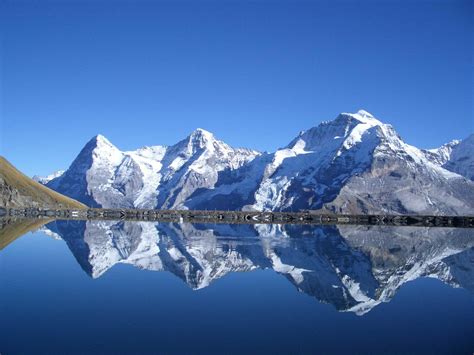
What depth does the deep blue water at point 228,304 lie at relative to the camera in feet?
129

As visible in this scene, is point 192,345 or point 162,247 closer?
point 192,345

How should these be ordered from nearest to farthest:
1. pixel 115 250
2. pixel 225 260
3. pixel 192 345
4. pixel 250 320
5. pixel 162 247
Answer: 1. pixel 192 345
2. pixel 250 320
3. pixel 225 260
4. pixel 115 250
5. pixel 162 247

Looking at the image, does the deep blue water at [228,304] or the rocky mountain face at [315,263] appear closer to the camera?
the deep blue water at [228,304]

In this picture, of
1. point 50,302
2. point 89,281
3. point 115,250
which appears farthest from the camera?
point 115,250

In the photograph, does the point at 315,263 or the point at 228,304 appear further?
the point at 315,263

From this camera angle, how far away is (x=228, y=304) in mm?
55406

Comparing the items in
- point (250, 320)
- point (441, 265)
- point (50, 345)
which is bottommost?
point (50, 345)

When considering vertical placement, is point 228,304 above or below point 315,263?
below

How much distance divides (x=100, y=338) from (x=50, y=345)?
361 cm

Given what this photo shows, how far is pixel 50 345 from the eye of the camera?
37312mm

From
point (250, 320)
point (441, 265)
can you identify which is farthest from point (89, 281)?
point (441, 265)

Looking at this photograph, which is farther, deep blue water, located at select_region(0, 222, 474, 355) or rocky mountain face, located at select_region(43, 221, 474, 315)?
rocky mountain face, located at select_region(43, 221, 474, 315)

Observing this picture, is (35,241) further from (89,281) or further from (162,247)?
(89,281)

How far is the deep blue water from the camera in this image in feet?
129
